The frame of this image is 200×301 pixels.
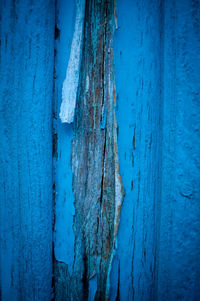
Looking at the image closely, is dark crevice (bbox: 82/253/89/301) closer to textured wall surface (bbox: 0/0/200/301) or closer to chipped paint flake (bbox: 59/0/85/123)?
textured wall surface (bbox: 0/0/200/301)

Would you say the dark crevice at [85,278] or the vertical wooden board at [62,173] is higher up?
the vertical wooden board at [62,173]

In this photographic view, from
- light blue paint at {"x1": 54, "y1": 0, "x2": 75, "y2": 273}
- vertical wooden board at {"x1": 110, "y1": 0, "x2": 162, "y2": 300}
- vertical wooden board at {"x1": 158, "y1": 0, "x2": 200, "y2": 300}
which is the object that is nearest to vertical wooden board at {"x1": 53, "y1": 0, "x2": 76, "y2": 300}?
light blue paint at {"x1": 54, "y1": 0, "x2": 75, "y2": 273}

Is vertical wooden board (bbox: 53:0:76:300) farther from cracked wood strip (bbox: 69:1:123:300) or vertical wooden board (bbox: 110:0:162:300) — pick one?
vertical wooden board (bbox: 110:0:162:300)

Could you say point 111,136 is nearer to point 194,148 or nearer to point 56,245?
point 194,148

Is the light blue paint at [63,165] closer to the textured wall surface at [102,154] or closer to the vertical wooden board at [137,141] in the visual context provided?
the textured wall surface at [102,154]

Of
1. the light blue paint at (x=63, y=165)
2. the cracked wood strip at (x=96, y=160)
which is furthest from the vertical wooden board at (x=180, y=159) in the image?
the light blue paint at (x=63, y=165)

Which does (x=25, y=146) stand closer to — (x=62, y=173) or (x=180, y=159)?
(x=62, y=173)

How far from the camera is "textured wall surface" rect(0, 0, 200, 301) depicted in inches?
19.3

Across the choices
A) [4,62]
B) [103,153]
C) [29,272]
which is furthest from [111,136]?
[29,272]

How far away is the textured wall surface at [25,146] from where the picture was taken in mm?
495

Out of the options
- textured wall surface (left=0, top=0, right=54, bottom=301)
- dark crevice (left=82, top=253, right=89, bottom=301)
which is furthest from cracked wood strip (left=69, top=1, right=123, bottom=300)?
textured wall surface (left=0, top=0, right=54, bottom=301)

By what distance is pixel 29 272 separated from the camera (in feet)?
1.75

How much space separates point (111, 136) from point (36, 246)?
434 mm

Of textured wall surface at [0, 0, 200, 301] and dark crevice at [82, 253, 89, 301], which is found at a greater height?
textured wall surface at [0, 0, 200, 301]
